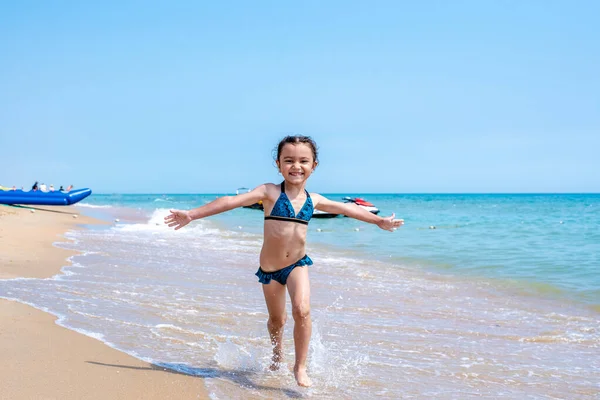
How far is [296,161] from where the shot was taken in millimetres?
4246

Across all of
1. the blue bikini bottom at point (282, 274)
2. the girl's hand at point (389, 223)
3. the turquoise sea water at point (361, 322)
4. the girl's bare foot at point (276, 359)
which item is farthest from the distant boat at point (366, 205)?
the blue bikini bottom at point (282, 274)

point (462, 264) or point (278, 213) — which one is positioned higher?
point (278, 213)

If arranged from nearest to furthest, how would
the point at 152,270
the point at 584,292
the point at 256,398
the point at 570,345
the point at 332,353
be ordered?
the point at 256,398 < the point at 332,353 < the point at 570,345 < the point at 584,292 < the point at 152,270

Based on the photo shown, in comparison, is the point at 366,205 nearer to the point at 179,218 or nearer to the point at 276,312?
the point at 276,312

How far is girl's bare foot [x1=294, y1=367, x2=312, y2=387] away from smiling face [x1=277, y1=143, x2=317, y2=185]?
1.35 meters

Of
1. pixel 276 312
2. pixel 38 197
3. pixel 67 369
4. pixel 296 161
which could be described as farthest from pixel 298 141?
pixel 38 197

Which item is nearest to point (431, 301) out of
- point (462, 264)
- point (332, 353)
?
point (332, 353)

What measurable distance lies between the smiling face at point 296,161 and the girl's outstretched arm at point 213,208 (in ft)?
0.72

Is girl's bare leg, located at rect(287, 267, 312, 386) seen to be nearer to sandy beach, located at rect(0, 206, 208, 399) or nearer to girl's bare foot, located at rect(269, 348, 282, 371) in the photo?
girl's bare foot, located at rect(269, 348, 282, 371)

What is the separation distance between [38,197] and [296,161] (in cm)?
3062

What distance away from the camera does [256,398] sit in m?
3.62

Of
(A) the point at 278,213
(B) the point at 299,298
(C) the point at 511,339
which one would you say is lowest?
(C) the point at 511,339

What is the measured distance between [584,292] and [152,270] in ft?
22.5

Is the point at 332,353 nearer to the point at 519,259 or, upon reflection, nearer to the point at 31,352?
the point at 31,352
